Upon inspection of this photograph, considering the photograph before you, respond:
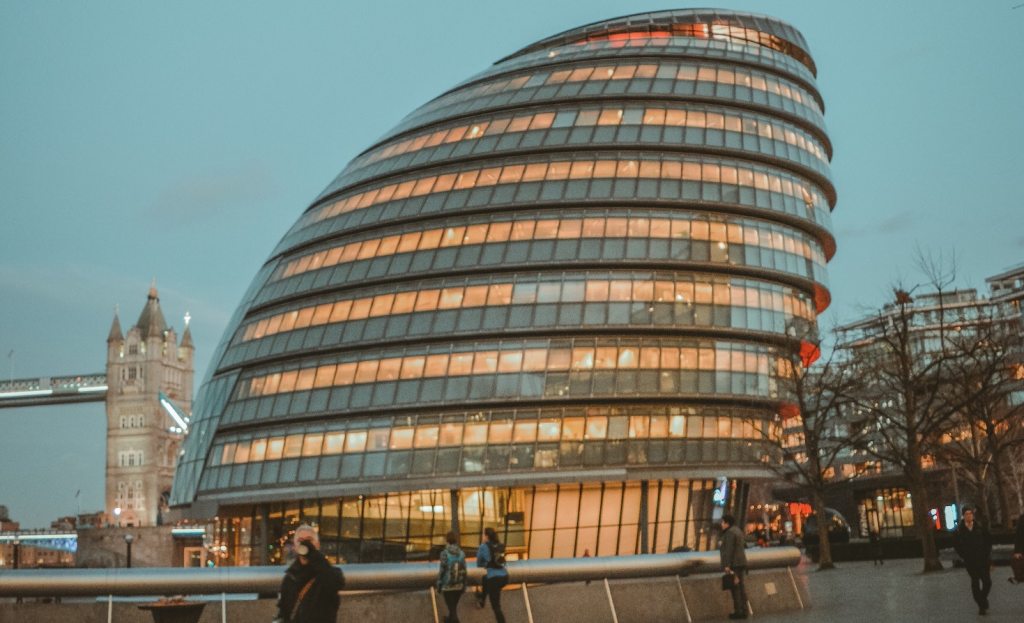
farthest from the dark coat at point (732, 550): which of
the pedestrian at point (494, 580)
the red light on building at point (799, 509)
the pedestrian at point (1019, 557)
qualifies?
the red light on building at point (799, 509)

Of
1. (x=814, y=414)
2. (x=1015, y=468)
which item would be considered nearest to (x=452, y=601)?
(x=814, y=414)

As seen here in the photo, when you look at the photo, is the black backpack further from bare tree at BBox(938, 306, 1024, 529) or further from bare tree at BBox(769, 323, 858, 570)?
bare tree at BBox(769, 323, 858, 570)

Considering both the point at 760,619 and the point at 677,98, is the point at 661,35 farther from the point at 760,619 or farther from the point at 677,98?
the point at 760,619

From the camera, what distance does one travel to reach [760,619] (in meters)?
22.8

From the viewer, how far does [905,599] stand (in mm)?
26062

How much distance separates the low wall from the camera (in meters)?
18.2

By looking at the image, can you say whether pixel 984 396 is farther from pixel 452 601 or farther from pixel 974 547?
pixel 452 601

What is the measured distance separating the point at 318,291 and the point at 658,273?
20775mm

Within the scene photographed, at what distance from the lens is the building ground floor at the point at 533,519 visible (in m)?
61.3

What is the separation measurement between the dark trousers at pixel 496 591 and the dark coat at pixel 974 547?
958 centimetres

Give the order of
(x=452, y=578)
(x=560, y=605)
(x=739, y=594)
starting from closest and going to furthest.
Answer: (x=452, y=578) < (x=560, y=605) < (x=739, y=594)

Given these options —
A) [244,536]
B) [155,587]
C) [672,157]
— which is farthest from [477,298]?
→ [155,587]

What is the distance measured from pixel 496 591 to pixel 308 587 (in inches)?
344

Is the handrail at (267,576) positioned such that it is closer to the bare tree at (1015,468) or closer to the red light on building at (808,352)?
the red light on building at (808,352)
